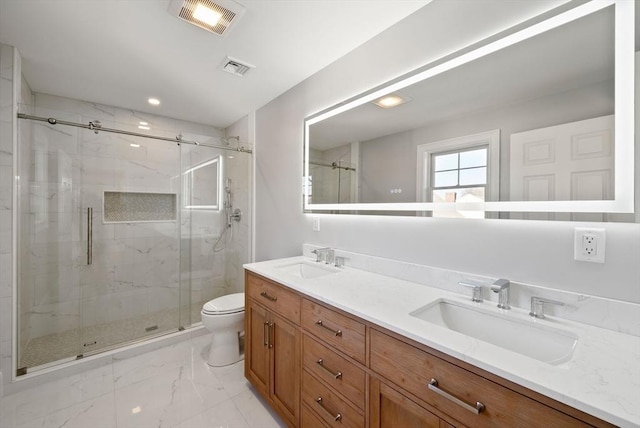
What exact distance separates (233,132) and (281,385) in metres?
2.95

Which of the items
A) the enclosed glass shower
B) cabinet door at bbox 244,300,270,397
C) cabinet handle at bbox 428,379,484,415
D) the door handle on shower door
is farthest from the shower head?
cabinet handle at bbox 428,379,484,415

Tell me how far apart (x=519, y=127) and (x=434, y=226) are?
0.57 meters

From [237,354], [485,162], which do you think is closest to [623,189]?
[485,162]

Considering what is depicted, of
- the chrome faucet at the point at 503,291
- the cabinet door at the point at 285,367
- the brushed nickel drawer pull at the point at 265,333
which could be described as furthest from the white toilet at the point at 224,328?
the chrome faucet at the point at 503,291

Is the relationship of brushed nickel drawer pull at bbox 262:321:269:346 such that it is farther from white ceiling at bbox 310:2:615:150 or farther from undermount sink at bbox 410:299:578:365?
white ceiling at bbox 310:2:615:150

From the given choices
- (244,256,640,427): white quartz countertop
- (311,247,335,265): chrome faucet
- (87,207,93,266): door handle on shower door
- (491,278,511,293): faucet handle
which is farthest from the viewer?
(87,207,93,266): door handle on shower door

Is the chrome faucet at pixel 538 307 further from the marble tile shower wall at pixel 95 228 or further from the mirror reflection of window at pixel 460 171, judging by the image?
the marble tile shower wall at pixel 95 228

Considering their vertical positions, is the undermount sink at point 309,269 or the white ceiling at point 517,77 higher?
the white ceiling at point 517,77

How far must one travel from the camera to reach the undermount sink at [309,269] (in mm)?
1894

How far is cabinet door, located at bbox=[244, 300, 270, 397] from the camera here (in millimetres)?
1708

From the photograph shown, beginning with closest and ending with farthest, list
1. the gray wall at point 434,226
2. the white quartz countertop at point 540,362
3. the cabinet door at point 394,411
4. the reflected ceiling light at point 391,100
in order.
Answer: the white quartz countertop at point 540,362 < the cabinet door at point 394,411 < the gray wall at point 434,226 < the reflected ceiling light at point 391,100

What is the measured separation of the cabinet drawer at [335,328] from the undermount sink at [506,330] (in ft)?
0.80

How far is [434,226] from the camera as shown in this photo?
→ 1449mm

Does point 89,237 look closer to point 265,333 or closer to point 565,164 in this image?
point 265,333
